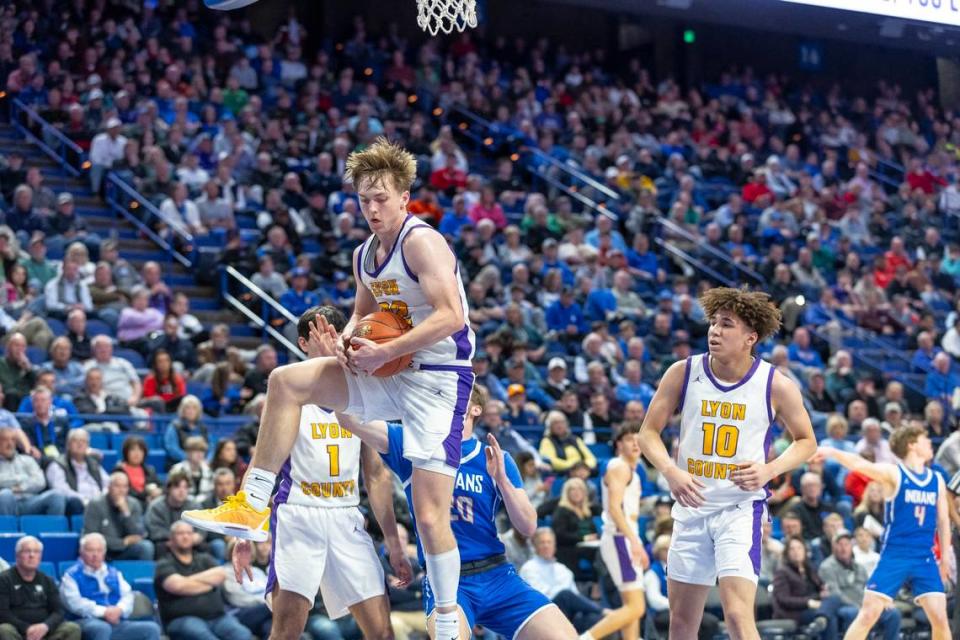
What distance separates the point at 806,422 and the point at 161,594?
211 inches

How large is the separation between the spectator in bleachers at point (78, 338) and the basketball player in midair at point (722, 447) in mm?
7480

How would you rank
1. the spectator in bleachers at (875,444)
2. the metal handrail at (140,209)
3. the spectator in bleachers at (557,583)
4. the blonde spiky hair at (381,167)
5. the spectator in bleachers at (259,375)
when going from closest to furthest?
the blonde spiky hair at (381,167)
the spectator in bleachers at (557,583)
the spectator in bleachers at (259,375)
the spectator in bleachers at (875,444)
the metal handrail at (140,209)

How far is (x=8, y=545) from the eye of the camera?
10.8 metres

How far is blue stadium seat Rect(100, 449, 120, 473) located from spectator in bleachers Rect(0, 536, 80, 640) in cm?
233

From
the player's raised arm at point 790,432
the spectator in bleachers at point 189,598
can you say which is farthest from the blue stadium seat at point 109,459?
the player's raised arm at point 790,432

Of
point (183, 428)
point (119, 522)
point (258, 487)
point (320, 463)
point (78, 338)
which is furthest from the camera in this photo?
point (78, 338)

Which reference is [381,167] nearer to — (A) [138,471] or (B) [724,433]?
(B) [724,433]

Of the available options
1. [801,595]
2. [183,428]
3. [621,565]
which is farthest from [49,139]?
[801,595]

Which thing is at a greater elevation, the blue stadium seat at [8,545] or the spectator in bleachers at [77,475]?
the spectator in bleachers at [77,475]

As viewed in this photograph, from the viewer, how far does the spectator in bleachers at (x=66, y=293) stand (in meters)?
13.8

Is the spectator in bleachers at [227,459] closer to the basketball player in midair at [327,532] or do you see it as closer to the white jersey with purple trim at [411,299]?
the basketball player in midair at [327,532]

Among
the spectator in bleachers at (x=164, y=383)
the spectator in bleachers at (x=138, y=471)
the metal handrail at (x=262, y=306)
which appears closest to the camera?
the spectator in bleachers at (x=138, y=471)

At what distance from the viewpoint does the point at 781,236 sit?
21.6 metres

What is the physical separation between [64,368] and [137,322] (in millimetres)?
1320
